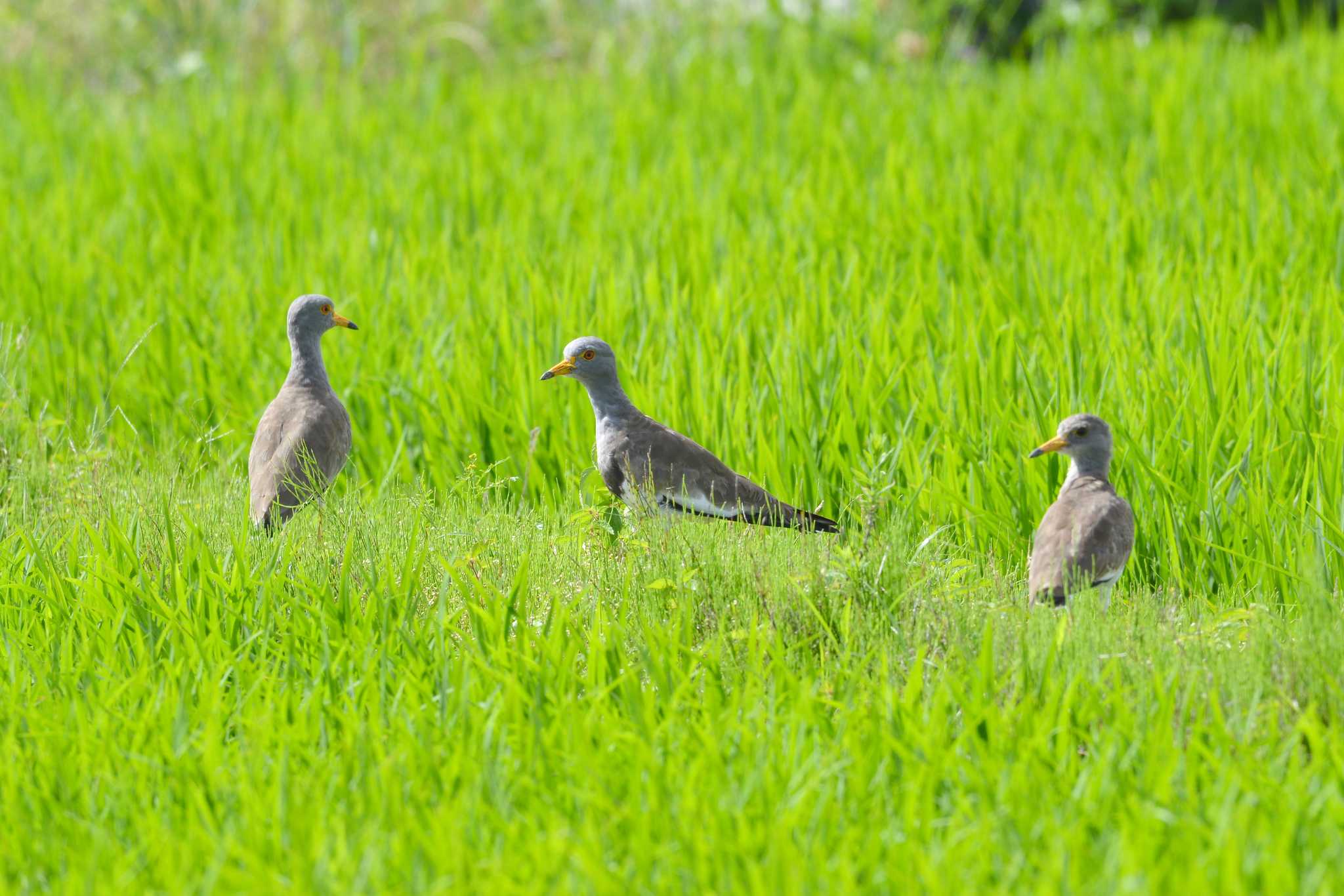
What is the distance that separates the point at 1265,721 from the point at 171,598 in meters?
2.60

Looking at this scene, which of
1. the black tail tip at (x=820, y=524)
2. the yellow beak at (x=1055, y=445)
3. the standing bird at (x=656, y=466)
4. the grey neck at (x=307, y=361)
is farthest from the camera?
the grey neck at (x=307, y=361)

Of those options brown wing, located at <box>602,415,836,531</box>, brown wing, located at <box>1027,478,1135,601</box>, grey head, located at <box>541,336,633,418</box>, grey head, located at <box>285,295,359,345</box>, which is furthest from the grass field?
grey head, located at <box>285,295,359,345</box>

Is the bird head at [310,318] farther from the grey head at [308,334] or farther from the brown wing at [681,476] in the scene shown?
the brown wing at [681,476]

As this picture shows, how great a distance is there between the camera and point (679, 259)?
673cm

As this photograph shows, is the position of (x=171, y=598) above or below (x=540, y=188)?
below

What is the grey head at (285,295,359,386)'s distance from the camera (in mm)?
4863

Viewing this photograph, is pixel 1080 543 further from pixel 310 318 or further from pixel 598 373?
pixel 310 318

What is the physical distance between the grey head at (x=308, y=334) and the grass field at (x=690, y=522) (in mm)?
380

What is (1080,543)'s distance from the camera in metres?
3.58

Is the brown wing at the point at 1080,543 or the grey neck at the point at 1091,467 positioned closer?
the brown wing at the point at 1080,543

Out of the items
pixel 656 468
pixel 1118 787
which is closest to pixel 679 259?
pixel 656 468

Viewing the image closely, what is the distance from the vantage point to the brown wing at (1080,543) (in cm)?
355

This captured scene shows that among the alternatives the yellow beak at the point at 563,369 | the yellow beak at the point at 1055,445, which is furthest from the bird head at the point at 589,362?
the yellow beak at the point at 1055,445

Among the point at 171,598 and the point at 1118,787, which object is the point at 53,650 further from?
the point at 1118,787
